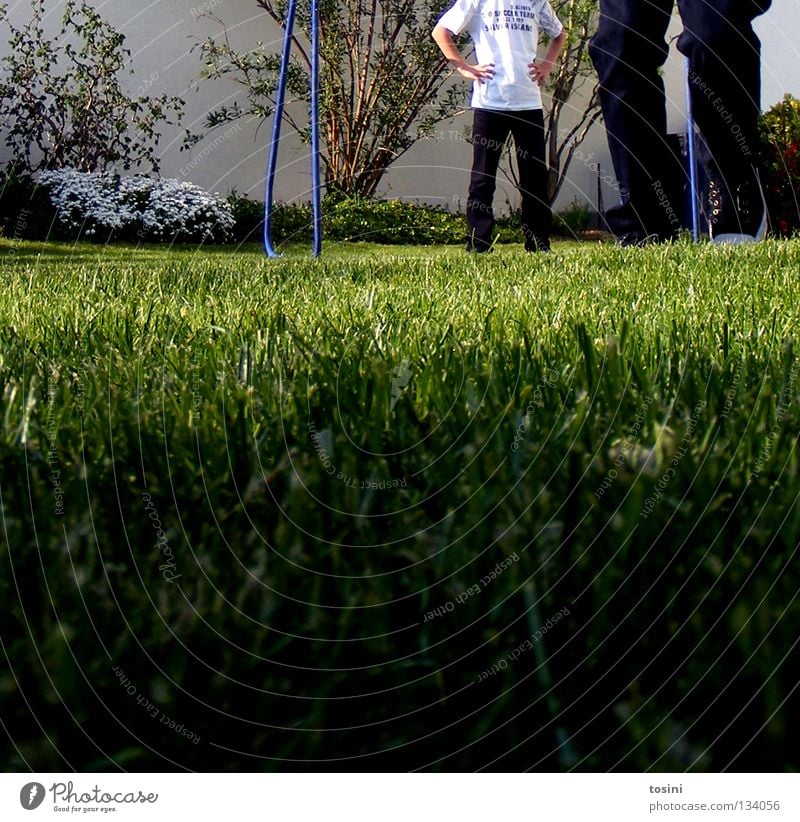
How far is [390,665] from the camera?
112 centimetres

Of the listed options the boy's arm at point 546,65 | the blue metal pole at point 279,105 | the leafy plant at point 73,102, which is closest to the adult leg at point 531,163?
the boy's arm at point 546,65

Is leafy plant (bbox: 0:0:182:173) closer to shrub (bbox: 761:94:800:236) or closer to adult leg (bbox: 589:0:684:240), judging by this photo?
shrub (bbox: 761:94:800:236)

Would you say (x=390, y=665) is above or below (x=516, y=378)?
below

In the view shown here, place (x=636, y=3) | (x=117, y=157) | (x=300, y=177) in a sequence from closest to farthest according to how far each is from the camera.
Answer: (x=636, y=3) < (x=117, y=157) < (x=300, y=177)

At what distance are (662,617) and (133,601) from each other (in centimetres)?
53

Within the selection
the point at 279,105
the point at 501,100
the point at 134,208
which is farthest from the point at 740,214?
the point at 134,208

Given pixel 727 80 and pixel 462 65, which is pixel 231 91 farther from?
pixel 727 80

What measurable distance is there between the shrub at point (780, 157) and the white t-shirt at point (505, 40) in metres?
3.76

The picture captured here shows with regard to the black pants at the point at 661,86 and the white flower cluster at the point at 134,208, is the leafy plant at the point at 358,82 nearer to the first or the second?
the white flower cluster at the point at 134,208

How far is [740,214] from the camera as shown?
210 inches
